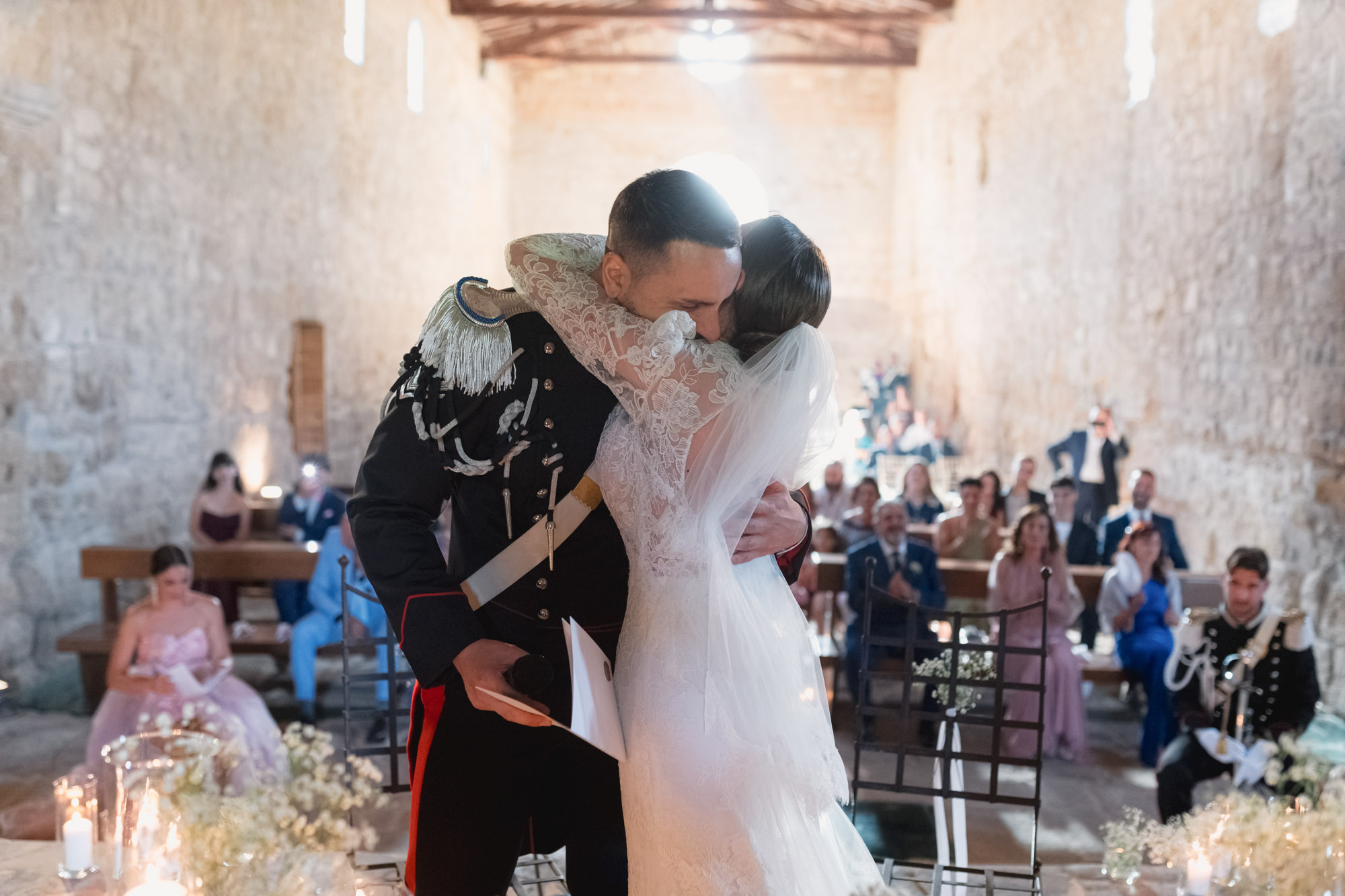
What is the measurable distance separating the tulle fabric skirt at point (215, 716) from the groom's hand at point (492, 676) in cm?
265

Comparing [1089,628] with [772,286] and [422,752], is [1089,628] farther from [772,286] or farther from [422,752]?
[422,752]

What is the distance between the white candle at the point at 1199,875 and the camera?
→ 2.13 meters

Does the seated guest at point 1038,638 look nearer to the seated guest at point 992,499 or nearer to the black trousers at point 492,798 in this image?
the seated guest at point 992,499

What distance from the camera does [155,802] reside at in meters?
2.17

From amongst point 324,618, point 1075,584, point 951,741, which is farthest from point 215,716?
point 1075,584

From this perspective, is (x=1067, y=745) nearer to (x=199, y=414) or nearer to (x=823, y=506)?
(x=823, y=506)

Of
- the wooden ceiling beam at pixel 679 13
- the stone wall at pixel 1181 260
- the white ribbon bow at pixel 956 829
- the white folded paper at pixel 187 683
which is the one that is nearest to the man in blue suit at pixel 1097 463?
the stone wall at pixel 1181 260

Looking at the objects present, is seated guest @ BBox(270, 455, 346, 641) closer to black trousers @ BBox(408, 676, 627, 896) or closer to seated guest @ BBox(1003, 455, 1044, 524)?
seated guest @ BBox(1003, 455, 1044, 524)

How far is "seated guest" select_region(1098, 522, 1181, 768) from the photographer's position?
5.15 m

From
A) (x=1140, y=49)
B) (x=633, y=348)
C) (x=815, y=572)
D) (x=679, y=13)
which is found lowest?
(x=815, y=572)

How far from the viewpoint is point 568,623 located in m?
1.53

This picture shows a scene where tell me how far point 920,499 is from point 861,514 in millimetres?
1492

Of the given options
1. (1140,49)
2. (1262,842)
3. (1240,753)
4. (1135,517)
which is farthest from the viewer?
(1140,49)

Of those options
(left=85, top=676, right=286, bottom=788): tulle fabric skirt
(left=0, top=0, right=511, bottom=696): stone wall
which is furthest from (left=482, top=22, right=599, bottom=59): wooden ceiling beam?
(left=85, top=676, right=286, bottom=788): tulle fabric skirt
